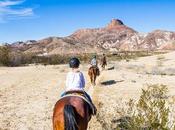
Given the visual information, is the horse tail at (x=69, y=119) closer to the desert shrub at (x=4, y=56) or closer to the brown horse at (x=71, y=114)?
the brown horse at (x=71, y=114)

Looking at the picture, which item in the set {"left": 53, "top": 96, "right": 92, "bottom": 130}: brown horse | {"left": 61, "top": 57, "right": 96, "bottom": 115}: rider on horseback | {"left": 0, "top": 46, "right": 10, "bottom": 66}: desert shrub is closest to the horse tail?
{"left": 53, "top": 96, "right": 92, "bottom": 130}: brown horse

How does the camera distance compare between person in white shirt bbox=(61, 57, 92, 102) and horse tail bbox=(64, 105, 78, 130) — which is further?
person in white shirt bbox=(61, 57, 92, 102)

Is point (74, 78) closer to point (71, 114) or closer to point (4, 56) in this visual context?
point (71, 114)

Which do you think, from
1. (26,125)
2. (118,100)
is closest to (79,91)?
(26,125)

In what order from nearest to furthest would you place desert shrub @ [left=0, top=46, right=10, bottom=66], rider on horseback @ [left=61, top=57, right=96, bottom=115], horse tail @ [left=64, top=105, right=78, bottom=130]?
horse tail @ [left=64, top=105, right=78, bottom=130], rider on horseback @ [left=61, top=57, right=96, bottom=115], desert shrub @ [left=0, top=46, right=10, bottom=66]

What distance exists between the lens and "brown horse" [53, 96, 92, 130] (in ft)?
33.7

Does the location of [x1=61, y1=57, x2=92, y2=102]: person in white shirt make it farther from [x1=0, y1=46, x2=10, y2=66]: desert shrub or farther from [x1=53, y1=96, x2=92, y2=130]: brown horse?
[x1=0, y1=46, x2=10, y2=66]: desert shrub

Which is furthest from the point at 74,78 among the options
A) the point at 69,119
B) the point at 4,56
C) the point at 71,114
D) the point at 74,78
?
the point at 4,56

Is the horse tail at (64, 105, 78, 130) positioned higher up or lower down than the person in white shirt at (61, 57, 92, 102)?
lower down

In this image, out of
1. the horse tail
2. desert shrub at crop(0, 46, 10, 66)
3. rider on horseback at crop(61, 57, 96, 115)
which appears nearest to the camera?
the horse tail

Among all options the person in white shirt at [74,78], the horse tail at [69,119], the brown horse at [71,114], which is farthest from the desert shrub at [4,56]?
the horse tail at [69,119]

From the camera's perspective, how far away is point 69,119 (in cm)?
1023

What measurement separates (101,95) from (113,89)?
367 cm

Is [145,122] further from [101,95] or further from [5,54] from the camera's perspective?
[5,54]
